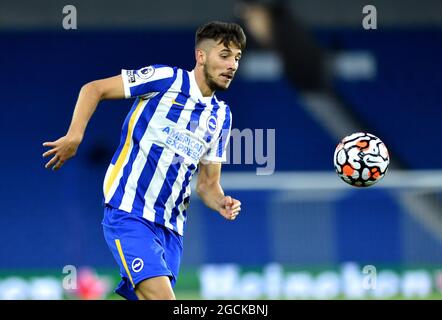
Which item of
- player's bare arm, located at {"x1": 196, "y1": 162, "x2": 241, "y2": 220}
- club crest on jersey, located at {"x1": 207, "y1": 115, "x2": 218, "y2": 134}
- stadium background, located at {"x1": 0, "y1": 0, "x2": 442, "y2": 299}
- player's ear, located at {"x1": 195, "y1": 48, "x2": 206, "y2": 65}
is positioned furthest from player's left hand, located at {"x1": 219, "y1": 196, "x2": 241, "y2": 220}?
stadium background, located at {"x1": 0, "y1": 0, "x2": 442, "y2": 299}

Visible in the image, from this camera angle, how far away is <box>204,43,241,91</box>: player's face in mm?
5777

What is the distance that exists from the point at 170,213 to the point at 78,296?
19.8 ft

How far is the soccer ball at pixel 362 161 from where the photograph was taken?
21.2ft

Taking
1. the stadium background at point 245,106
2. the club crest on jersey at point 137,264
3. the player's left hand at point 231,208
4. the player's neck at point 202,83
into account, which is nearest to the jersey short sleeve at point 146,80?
the player's neck at point 202,83

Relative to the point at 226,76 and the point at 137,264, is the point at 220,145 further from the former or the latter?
the point at 137,264

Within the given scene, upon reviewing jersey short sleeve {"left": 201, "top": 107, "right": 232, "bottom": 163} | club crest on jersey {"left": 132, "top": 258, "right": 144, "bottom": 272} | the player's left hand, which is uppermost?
jersey short sleeve {"left": 201, "top": 107, "right": 232, "bottom": 163}

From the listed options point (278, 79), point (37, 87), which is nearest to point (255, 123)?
point (278, 79)

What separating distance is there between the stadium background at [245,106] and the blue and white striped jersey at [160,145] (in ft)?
23.6

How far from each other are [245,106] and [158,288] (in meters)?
10.1

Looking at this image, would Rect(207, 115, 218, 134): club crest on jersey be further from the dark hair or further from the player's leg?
the player's leg

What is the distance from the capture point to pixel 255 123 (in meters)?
15.4

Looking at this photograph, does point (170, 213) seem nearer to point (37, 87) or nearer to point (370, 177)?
point (370, 177)

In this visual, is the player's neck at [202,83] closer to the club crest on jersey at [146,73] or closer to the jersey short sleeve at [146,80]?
the jersey short sleeve at [146,80]

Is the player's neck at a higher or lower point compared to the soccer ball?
higher
